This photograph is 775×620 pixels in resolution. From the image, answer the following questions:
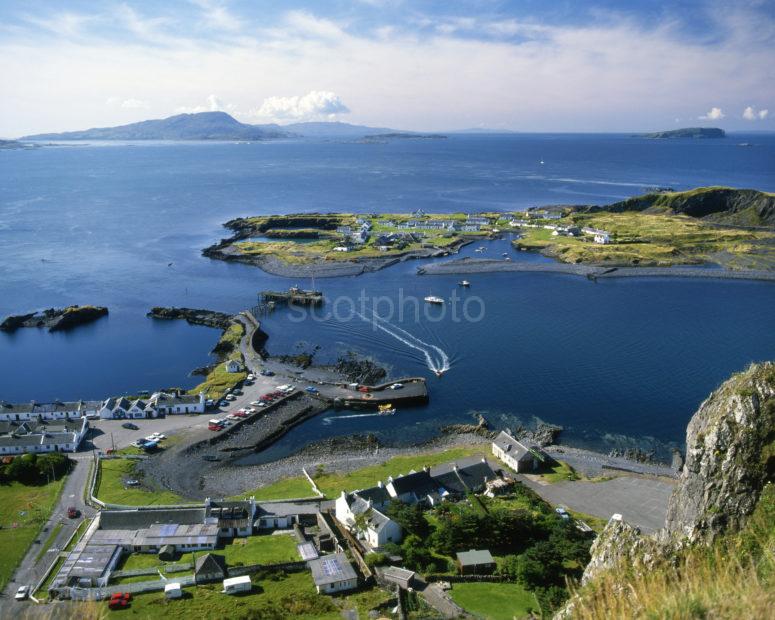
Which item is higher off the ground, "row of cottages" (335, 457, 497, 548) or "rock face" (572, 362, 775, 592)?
"rock face" (572, 362, 775, 592)

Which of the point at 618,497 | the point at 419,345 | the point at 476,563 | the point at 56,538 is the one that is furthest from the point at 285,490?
the point at 419,345

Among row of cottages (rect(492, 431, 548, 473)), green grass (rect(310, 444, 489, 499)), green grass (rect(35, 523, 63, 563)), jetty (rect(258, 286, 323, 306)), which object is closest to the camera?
green grass (rect(35, 523, 63, 563))

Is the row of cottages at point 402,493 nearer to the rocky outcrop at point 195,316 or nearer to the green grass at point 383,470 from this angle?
the green grass at point 383,470

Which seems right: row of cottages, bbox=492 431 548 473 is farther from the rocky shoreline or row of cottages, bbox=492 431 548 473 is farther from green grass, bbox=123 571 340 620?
the rocky shoreline

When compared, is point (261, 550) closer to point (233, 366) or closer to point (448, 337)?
point (233, 366)

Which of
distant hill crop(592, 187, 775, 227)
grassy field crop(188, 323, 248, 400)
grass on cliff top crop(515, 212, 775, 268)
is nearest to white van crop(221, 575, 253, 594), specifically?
grassy field crop(188, 323, 248, 400)

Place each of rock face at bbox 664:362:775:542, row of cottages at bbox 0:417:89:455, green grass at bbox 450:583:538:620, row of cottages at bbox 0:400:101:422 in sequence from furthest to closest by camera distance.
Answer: row of cottages at bbox 0:400:101:422
row of cottages at bbox 0:417:89:455
green grass at bbox 450:583:538:620
rock face at bbox 664:362:775:542
